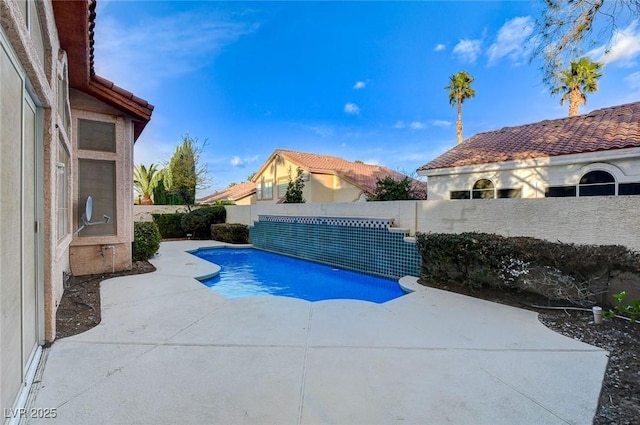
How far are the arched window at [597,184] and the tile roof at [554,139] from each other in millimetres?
966

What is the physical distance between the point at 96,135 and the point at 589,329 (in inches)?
515

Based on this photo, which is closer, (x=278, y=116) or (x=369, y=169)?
(x=369, y=169)

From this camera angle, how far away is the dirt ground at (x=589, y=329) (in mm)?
3223

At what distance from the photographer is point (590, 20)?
17.7 feet

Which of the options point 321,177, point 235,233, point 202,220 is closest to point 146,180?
point 202,220

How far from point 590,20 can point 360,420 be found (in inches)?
290

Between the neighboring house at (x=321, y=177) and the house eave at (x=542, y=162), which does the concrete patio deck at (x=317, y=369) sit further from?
the neighboring house at (x=321, y=177)

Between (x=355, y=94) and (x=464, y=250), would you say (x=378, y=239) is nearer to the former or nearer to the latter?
(x=464, y=250)

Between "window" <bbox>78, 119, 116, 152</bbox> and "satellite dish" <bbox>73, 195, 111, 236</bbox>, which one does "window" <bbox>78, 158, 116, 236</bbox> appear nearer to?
"satellite dish" <bbox>73, 195, 111, 236</bbox>

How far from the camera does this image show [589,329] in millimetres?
5391

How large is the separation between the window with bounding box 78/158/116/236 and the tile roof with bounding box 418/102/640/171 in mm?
13691

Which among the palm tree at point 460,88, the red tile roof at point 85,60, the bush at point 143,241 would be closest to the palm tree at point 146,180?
the bush at point 143,241

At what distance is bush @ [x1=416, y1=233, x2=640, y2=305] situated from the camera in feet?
19.6

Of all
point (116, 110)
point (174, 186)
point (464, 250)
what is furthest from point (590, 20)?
point (174, 186)
